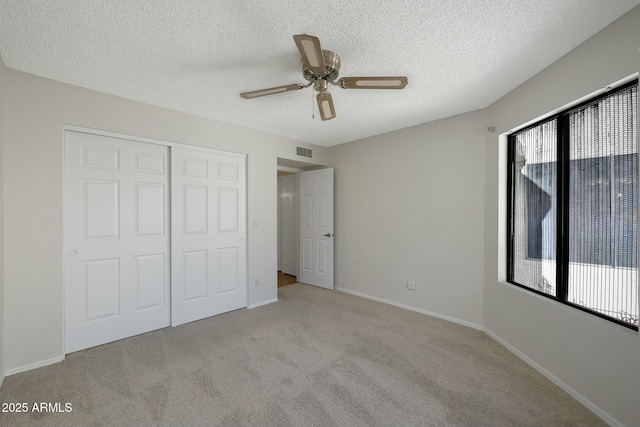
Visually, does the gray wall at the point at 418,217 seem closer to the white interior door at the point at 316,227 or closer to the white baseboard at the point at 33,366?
the white interior door at the point at 316,227

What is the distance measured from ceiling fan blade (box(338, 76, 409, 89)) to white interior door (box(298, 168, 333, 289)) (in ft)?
8.78

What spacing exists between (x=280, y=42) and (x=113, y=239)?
2.51 meters

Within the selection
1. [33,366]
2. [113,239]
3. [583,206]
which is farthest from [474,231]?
[33,366]

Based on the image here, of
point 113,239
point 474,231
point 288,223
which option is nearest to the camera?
point 113,239

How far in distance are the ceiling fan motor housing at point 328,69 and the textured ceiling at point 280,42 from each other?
0.06 m

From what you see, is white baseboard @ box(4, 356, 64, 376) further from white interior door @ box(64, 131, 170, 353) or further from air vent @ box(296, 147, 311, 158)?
air vent @ box(296, 147, 311, 158)

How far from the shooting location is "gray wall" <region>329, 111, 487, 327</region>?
10.3ft

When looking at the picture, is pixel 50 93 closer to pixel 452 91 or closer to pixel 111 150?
pixel 111 150

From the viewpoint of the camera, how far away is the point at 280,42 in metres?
1.85

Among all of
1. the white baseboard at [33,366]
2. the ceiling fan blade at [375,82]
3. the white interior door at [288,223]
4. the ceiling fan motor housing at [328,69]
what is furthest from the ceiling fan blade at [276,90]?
the white interior door at [288,223]

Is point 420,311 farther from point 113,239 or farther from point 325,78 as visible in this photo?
point 113,239

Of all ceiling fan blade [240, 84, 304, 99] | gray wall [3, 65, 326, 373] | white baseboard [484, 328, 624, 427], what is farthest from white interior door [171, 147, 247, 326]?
white baseboard [484, 328, 624, 427]

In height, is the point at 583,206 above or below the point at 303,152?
below

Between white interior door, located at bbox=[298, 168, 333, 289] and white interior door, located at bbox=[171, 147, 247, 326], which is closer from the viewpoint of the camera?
white interior door, located at bbox=[171, 147, 247, 326]
